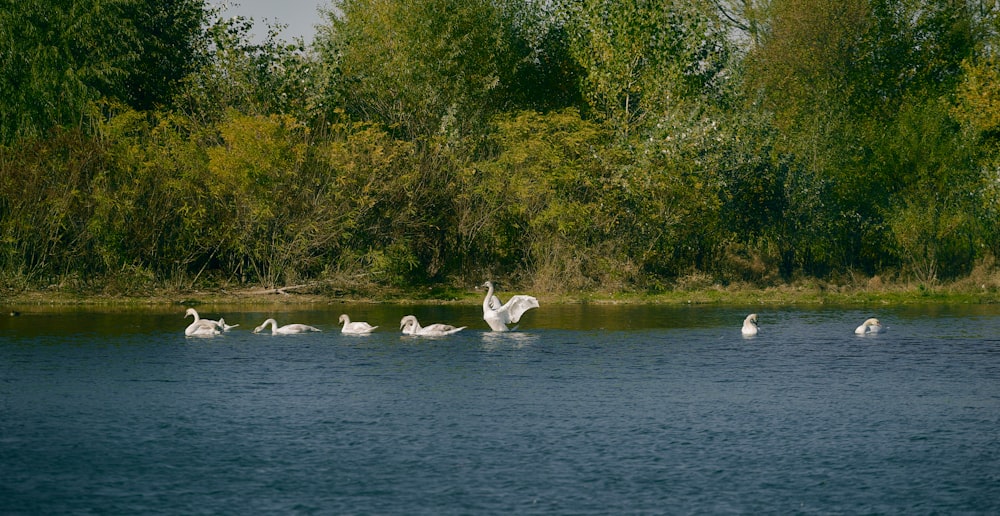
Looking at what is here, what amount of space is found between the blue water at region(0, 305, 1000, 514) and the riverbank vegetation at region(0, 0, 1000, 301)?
12764 mm

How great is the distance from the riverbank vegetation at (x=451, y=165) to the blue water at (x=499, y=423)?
12764 millimetres

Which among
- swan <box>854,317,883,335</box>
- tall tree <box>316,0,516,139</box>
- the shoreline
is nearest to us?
swan <box>854,317,883,335</box>

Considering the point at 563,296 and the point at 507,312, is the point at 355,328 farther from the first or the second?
the point at 563,296

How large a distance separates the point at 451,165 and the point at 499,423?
110 ft

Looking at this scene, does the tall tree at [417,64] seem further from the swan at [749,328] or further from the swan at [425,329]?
the swan at [749,328]

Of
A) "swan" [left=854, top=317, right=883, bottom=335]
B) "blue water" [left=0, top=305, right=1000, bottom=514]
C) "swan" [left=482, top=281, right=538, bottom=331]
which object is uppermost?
"swan" [left=482, top=281, right=538, bottom=331]

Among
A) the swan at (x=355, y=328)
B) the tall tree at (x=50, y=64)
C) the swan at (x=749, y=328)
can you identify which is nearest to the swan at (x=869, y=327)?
the swan at (x=749, y=328)

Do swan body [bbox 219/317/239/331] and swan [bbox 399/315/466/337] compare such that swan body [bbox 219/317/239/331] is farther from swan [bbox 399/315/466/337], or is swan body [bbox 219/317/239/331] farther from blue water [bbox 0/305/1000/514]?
swan [bbox 399/315/466/337]

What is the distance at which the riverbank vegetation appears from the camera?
46.1 meters

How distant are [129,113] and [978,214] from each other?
3642 cm

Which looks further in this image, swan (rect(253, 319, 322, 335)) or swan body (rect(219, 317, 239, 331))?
swan body (rect(219, 317, 239, 331))

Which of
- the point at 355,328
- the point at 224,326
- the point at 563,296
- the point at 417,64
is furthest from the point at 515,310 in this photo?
the point at 417,64

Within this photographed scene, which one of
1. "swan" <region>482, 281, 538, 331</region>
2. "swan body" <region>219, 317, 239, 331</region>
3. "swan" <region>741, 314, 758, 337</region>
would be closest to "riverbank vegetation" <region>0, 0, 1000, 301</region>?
"swan body" <region>219, 317, 239, 331</region>

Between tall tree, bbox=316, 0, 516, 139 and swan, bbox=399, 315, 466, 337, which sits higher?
tall tree, bbox=316, 0, 516, 139
